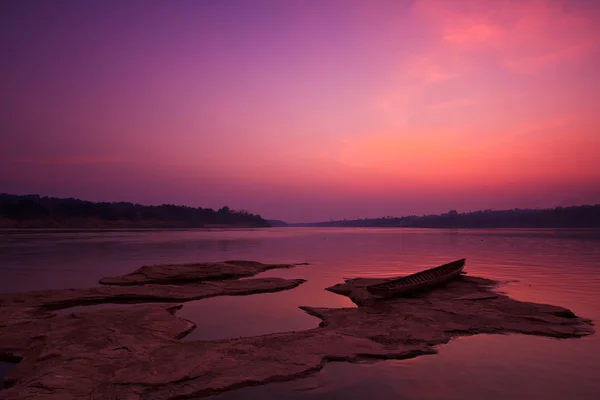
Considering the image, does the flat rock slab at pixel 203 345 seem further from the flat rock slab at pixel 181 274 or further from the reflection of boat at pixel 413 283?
the flat rock slab at pixel 181 274

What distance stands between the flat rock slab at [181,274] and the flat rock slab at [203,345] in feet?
23.8

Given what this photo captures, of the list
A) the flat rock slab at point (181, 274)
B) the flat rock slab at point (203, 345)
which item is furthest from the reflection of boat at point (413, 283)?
the flat rock slab at point (181, 274)

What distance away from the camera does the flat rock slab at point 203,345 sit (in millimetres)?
7797

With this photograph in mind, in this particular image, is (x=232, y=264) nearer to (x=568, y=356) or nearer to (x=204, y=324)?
(x=204, y=324)

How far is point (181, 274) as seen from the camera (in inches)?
948

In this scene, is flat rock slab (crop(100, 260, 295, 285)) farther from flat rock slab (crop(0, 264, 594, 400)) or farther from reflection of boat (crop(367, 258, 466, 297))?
reflection of boat (crop(367, 258, 466, 297))

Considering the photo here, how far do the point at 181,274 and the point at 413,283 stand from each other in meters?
15.0

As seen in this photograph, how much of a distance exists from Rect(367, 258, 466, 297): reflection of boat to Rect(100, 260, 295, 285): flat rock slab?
461 inches

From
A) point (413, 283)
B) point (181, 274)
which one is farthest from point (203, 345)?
point (181, 274)

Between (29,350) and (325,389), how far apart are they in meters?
8.45

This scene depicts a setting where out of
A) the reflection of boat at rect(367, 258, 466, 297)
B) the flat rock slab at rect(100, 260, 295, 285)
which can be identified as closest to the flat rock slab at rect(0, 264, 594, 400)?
the reflection of boat at rect(367, 258, 466, 297)

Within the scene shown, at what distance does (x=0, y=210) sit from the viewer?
159 metres

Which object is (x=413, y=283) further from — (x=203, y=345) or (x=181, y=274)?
(x=181, y=274)

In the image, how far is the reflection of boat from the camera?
1702 cm
